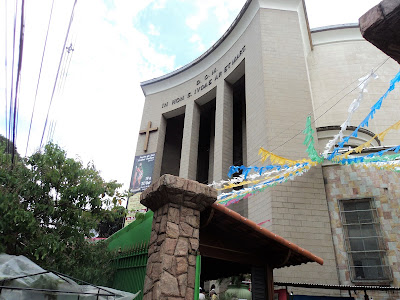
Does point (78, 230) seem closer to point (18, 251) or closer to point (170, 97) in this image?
point (18, 251)

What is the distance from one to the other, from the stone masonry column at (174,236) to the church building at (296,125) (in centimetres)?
578

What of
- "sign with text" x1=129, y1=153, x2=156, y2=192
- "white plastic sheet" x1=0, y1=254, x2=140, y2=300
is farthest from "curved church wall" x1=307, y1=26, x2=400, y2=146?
"white plastic sheet" x1=0, y1=254, x2=140, y2=300

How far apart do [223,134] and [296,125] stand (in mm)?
4689

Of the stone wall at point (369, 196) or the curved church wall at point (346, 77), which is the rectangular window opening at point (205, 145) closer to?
the curved church wall at point (346, 77)

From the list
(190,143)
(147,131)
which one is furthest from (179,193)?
(147,131)

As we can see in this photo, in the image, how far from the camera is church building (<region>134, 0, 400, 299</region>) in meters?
9.30

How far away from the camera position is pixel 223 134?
15.9 metres

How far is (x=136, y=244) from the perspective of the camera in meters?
5.72

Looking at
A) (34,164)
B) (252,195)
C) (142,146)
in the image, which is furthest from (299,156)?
(142,146)

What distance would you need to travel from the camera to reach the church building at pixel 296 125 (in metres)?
9.30

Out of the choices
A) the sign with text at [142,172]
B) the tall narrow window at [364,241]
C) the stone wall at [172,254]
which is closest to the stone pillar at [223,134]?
the sign with text at [142,172]

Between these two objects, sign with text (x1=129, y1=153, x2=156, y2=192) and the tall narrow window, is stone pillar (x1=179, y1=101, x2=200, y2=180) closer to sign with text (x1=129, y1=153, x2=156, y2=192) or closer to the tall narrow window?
sign with text (x1=129, y1=153, x2=156, y2=192)

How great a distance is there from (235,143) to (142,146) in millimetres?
6398

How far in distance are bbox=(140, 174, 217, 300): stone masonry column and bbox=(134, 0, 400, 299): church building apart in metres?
5.78
